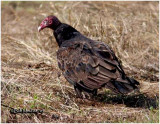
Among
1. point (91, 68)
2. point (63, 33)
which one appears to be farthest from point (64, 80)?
point (91, 68)

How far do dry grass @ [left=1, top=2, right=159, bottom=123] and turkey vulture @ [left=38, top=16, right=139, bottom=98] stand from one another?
269mm

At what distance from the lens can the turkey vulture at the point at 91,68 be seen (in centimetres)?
489

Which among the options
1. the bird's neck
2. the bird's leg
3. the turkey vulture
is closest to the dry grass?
the bird's leg

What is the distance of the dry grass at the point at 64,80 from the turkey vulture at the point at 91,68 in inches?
10.6

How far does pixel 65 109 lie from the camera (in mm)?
4789

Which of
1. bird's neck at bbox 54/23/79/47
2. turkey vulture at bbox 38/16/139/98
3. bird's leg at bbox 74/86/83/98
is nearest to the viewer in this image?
turkey vulture at bbox 38/16/139/98

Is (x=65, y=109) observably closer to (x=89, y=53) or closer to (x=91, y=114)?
(x=91, y=114)

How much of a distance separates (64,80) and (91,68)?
3.97 feet

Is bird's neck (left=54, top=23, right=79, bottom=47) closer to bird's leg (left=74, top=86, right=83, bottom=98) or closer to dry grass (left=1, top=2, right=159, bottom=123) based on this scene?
dry grass (left=1, top=2, right=159, bottom=123)

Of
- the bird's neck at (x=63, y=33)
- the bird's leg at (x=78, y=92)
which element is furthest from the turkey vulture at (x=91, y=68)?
the bird's neck at (x=63, y=33)

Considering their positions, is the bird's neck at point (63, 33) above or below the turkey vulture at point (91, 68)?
above

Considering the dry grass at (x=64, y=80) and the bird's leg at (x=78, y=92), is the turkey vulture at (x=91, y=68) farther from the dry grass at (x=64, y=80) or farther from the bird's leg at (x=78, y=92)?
the dry grass at (x=64, y=80)

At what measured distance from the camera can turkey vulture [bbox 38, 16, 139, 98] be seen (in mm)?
4891

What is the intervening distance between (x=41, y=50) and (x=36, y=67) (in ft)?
2.41
